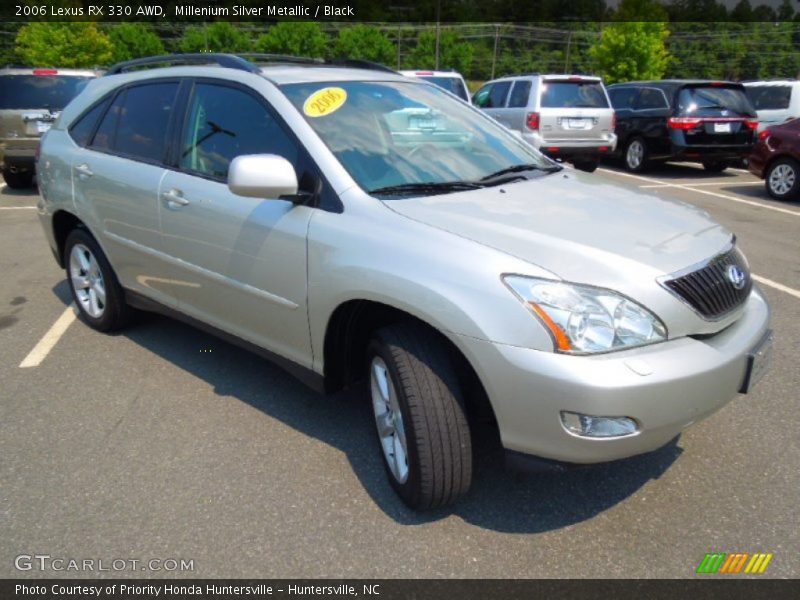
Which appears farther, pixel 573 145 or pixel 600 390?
pixel 573 145

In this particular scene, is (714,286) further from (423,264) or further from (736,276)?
(423,264)

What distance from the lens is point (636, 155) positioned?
1294cm

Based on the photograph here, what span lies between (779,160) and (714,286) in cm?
885

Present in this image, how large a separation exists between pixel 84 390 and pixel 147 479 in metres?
1.13

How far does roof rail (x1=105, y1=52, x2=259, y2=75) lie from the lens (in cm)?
352

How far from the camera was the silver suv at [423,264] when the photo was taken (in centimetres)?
226

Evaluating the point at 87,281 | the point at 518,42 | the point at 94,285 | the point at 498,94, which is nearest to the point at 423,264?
the point at 94,285

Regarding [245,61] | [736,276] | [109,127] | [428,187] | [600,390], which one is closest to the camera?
[600,390]

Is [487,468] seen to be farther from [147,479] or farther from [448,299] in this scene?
[147,479]

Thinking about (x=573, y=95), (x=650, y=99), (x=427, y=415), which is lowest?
(x=427, y=415)

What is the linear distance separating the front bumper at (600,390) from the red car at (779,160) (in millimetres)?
8732

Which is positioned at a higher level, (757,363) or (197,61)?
(197,61)

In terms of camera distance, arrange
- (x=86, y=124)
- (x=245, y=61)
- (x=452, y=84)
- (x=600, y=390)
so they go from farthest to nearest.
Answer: (x=452, y=84) < (x=86, y=124) < (x=245, y=61) < (x=600, y=390)

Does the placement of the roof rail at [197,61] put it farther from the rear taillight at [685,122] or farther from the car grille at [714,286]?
the rear taillight at [685,122]
